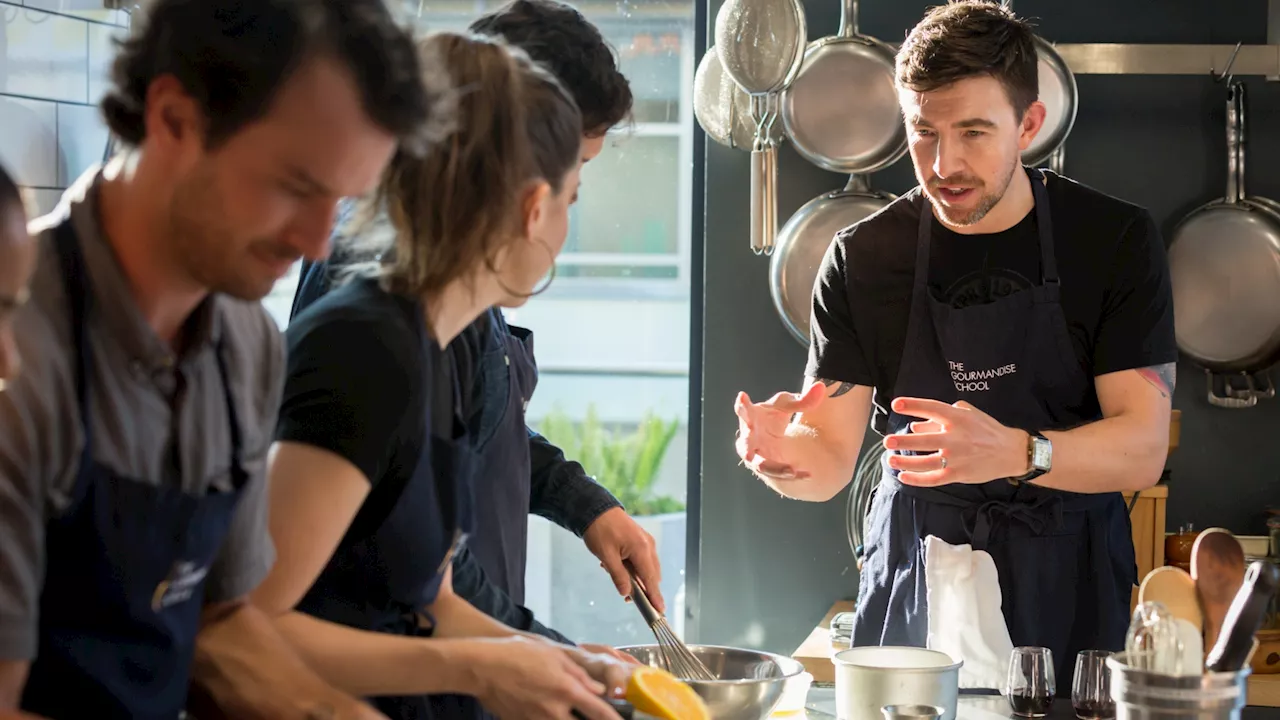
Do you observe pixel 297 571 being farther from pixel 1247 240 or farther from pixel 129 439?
pixel 1247 240

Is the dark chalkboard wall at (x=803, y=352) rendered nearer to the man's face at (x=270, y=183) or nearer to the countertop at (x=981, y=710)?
the countertop at (x=981, y=710)

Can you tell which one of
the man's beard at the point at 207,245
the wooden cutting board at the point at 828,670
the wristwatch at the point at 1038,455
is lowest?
the wooden cutting board at the point at 828,670

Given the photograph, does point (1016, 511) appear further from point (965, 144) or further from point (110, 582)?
point (110, 582)

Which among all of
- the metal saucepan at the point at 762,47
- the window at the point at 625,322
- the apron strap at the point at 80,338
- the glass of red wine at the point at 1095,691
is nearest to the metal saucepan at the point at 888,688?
the glass of red wine at the point at 1095,691

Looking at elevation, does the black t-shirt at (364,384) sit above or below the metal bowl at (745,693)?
above

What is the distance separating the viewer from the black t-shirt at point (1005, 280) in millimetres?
2205

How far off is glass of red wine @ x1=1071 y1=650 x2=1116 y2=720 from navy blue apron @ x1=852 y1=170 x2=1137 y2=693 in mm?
589

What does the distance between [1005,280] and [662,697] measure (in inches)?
48.3

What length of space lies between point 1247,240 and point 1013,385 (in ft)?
3.91

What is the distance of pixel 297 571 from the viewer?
1.22 meters

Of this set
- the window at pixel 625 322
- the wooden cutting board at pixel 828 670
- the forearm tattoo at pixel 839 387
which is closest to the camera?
the forearm tattoo at pixel 839 387

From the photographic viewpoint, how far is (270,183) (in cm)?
105

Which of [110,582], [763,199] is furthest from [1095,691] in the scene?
[763,199]

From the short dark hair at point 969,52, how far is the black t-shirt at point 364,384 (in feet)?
3.80
